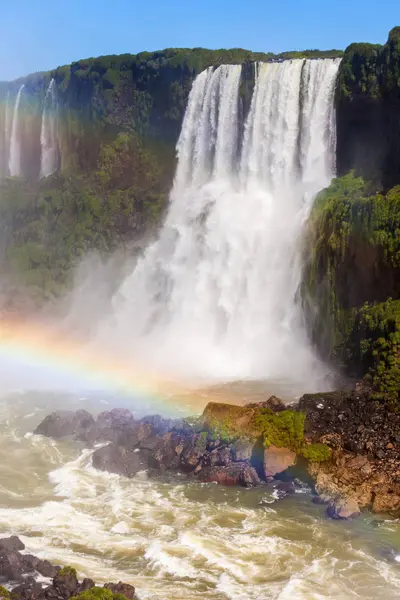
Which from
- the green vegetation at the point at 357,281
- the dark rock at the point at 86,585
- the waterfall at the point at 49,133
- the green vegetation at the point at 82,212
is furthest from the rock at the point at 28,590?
the waterfall at the point at 49,133

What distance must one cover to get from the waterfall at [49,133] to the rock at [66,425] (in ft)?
105

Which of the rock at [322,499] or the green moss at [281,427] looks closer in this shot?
the rock at [322,499]

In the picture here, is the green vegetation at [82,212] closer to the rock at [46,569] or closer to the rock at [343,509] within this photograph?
the rock at [343,509]

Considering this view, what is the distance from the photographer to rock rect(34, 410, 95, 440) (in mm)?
21984

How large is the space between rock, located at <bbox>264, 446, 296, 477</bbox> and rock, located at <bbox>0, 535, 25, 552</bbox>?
6.80m

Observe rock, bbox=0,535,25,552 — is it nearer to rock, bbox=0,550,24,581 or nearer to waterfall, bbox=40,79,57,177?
rock, bbox=0,550,24,581

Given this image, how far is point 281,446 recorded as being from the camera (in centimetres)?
1897

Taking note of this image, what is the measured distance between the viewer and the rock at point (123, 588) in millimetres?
12672

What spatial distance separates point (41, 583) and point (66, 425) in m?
9.32

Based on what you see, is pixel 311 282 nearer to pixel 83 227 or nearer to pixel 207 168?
pixel 207 168

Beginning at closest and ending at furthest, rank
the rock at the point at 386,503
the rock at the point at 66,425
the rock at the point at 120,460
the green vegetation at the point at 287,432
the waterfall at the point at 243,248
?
the rock at the point at 386,503 → the green vegetation at the point at 287,432 → the rock at the point at 120,460 → the rock at the point at 66,425 → the waterfall at the point at 243,248

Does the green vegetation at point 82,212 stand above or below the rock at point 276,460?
above

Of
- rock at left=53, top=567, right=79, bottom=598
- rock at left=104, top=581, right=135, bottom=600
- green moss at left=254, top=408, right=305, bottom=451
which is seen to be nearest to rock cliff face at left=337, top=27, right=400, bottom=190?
green moss at left=254, top=408, right=305, bottom=451

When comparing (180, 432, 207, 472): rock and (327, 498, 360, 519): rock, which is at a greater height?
(180, 432, 207, 472): rock
